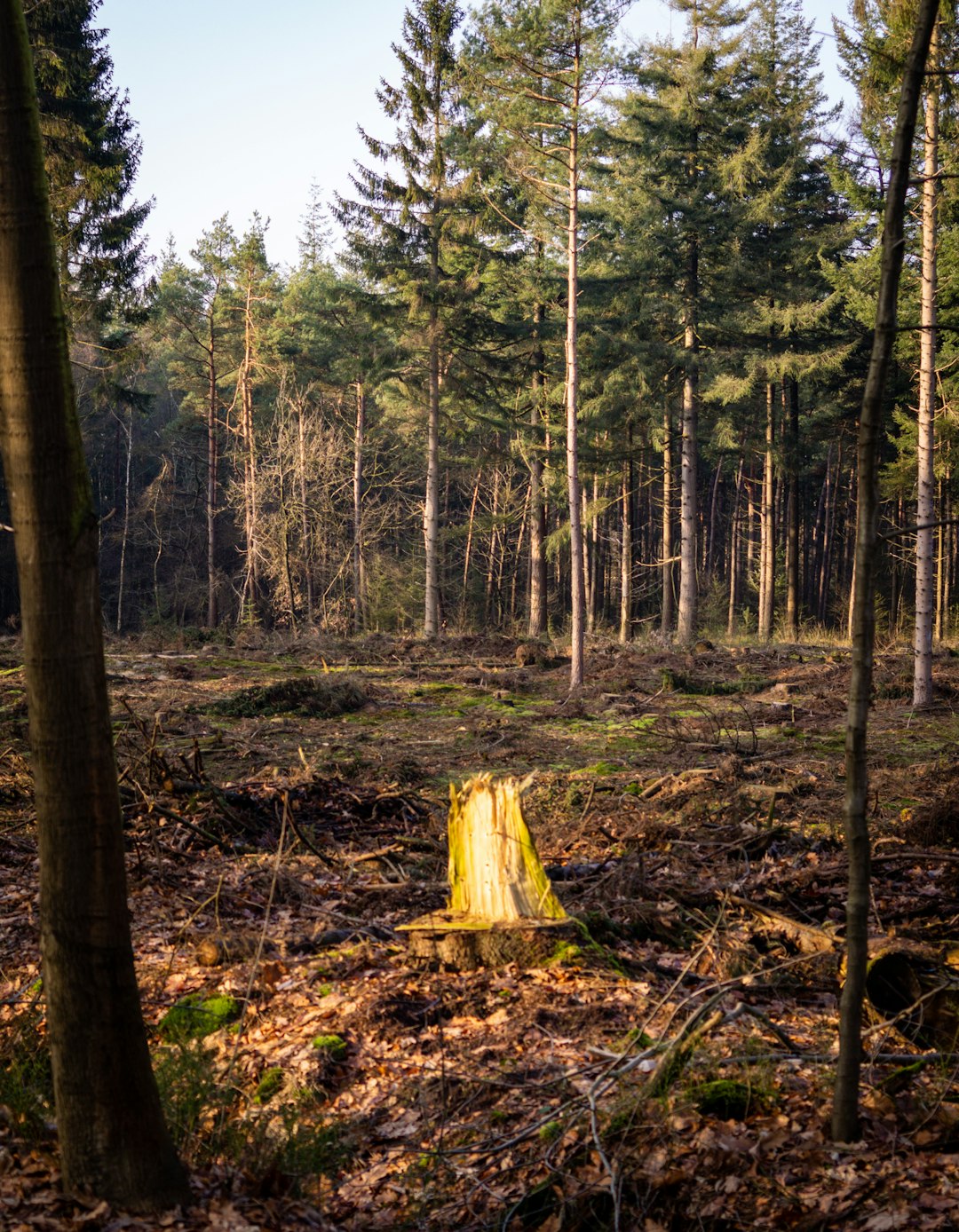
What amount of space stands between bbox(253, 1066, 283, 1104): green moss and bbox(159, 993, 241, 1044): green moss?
0.50 m

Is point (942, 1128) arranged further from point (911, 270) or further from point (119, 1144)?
point (911, 270)

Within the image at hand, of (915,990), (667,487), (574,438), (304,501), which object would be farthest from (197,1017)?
(304,501)

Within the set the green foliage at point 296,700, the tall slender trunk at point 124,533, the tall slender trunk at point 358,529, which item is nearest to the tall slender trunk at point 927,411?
the green foliage at point 296,700

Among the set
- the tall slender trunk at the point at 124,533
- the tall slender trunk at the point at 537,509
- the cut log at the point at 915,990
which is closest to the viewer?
the cut log at the point at 915,990

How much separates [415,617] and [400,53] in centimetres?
1791

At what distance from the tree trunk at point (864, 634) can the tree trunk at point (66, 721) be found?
7.90 feet

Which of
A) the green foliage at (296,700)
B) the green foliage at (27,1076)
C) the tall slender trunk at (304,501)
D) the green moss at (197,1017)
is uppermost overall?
the tall slender trunk at (304,501)

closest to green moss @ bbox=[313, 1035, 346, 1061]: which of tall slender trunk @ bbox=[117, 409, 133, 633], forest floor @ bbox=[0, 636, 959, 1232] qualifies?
forest floor @ bbox=[0, 636, 959, 1232]

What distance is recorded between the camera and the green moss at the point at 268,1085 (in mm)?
4445

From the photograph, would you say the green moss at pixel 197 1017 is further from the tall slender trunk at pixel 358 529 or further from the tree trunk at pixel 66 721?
the tall slender trunk at pixel 358 529

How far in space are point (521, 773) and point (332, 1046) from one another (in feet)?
19.4

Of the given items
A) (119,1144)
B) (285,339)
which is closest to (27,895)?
(119,1144)

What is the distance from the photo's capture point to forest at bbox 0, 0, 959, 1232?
127 inches

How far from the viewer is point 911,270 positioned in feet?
63.1
